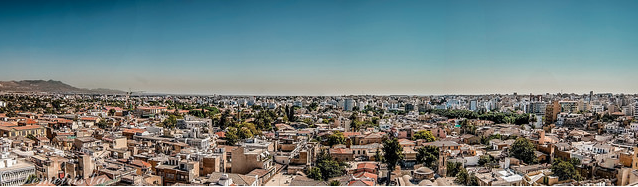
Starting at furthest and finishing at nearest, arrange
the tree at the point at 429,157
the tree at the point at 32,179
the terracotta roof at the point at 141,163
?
the tree at the point at 429,157 → the terracotta roof at the point at 141,163 → the tree at the point at 32,179

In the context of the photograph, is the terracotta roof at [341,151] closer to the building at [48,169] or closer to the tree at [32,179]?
the building at [48,169]

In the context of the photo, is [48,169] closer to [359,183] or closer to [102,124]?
[359,183]

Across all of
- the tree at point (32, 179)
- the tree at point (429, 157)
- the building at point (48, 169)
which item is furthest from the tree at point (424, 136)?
the tree at point (32, 179)

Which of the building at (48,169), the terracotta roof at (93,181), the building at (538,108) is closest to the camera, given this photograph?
the terracotta roof at (93,181)

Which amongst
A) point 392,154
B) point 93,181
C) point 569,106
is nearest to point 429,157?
point 392,154

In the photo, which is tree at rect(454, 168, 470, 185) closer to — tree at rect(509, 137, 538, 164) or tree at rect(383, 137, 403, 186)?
tree at rect(383, 137, 403, 186)

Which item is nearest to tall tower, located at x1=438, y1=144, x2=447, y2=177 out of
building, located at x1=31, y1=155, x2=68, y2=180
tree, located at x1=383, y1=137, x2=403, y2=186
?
tree, located at x1=383, y1=137, x2=403, y2=186
